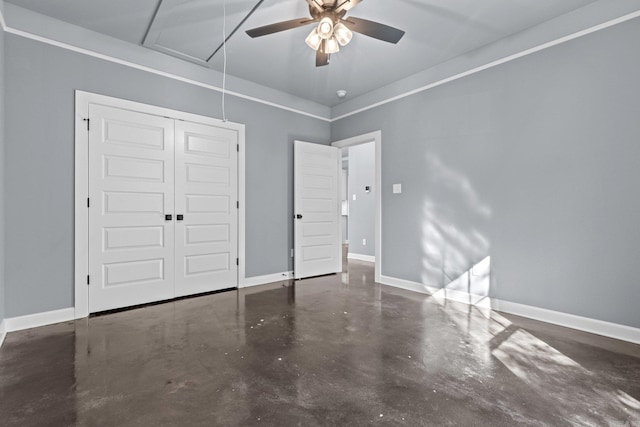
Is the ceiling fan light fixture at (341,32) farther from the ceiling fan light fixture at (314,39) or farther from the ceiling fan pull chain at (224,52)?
the ceiling fan pull chain at (224,52)

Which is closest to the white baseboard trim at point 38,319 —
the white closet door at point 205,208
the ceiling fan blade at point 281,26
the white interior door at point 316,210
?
the white closet door at point 205,208

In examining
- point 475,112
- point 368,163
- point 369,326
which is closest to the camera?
point 369,326

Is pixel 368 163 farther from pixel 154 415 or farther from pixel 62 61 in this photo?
pixel 154 415

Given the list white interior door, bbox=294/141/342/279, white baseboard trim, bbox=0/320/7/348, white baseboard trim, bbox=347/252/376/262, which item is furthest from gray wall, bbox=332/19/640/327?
white baseboard trim, bbox=0/320/7/348

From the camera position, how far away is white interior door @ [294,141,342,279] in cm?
472

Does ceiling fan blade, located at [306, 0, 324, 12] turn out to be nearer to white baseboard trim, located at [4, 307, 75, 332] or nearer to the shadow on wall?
the shadow on wall

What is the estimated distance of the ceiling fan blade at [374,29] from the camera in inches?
87.1

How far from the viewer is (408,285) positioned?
163 inches

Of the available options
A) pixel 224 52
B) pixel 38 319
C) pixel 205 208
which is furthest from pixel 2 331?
pixel 224 52

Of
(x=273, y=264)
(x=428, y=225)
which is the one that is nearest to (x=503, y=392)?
(x=428, y=225)

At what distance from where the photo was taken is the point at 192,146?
3789mm

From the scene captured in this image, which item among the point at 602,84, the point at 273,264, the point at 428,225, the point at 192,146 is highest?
the point at 602,84

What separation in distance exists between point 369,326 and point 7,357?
287 centimetres

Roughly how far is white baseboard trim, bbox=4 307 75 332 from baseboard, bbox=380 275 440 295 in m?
3.75
